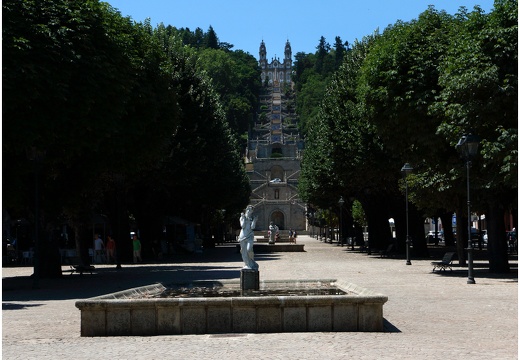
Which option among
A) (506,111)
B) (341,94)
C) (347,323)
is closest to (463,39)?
(506,111)

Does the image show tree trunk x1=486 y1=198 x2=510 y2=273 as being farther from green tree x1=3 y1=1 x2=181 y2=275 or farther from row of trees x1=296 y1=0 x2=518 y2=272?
green tree x1=3 y1=1 x2=181 y2=275

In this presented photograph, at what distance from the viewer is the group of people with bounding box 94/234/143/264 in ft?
144

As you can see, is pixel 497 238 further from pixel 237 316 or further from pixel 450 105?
pixel 237 316

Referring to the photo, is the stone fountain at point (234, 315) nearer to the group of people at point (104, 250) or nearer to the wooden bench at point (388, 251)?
the group of people at point (104, 250)

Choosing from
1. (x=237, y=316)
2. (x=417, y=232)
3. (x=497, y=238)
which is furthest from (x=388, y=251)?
(x=237, y=316)

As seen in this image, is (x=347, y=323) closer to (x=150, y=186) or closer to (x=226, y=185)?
(x=150, y=186)

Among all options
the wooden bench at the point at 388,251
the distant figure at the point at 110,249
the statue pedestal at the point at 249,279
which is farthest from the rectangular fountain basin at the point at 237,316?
the wooden bench at the point at 388,251

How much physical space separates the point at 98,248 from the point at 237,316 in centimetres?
3175

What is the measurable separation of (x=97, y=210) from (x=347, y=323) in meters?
35.7

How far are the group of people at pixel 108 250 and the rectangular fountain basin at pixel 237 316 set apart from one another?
30.3 meters

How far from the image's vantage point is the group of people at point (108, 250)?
43969 mm

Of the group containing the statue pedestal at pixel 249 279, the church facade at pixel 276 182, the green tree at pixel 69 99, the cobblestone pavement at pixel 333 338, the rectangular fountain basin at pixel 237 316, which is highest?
the church facade at pixel 276 182

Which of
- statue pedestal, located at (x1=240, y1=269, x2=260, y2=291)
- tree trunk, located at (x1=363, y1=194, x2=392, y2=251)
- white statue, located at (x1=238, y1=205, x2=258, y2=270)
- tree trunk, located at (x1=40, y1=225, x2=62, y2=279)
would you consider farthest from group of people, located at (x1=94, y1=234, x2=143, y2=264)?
statue pedestal, located at (x1=240, y1=269, x2=260, y2=291)

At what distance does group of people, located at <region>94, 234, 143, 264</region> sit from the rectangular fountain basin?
30.3 metres
